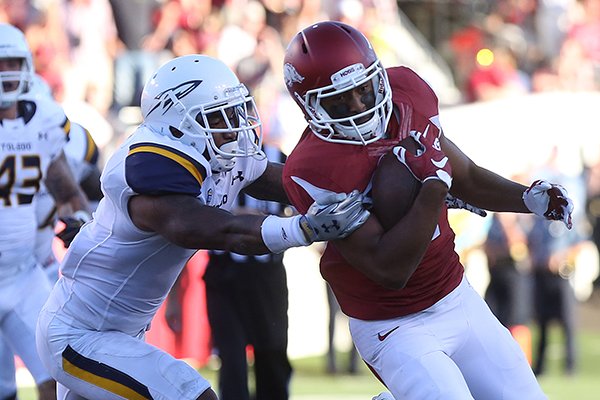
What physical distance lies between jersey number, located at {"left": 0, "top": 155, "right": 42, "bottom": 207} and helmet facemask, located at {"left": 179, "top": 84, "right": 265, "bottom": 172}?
5.46ft

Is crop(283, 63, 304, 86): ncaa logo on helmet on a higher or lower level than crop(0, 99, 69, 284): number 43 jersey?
higher

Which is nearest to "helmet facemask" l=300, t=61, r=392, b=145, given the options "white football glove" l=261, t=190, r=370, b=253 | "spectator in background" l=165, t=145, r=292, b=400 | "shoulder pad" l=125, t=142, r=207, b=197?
"white football glove" l=261, t=190, r=370, b=253

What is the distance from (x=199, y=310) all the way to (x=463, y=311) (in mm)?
5407

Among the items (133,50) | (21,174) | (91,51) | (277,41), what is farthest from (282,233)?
(277,41)

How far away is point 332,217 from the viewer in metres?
3.65

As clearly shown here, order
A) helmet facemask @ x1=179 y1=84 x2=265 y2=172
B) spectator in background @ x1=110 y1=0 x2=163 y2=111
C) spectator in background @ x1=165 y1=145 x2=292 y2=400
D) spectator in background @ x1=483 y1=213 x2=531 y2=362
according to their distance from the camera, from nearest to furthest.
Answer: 1. helmet facemask @ x1=179 y1=84 x2=265 y2=172
2. spectator in background @ x1=165 y1=145 x2=292 y2=400
3. spectator in background @ x1=483 y1=213 x2=531 y2=362
4. spectator in background @ x1=110 y1=0 x2=163 y2=111

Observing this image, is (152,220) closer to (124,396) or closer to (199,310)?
(124,396)

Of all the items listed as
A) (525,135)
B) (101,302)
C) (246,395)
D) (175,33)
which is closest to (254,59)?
(175,33)

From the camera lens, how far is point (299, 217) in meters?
A: 3.73

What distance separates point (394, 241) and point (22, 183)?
2.39m

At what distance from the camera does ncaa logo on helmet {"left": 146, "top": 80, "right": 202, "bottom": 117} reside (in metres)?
4.15

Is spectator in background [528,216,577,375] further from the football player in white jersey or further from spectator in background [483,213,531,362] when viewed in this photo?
the football player in white jersey

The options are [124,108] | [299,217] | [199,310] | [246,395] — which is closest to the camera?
[299,217]

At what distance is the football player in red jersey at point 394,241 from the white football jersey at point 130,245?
346 mm
